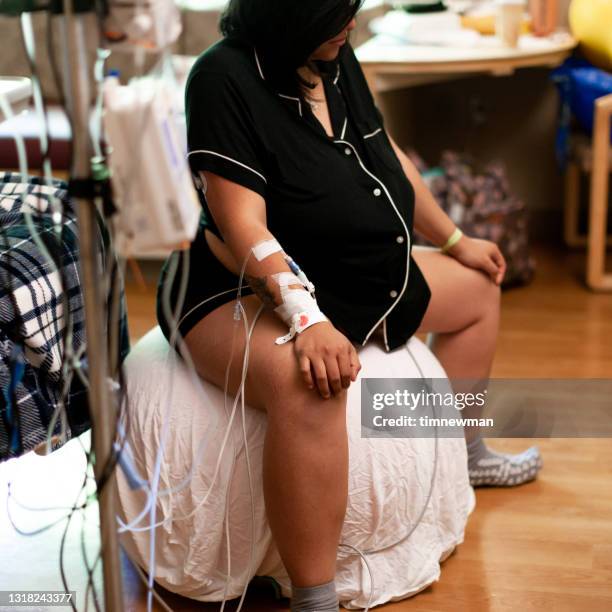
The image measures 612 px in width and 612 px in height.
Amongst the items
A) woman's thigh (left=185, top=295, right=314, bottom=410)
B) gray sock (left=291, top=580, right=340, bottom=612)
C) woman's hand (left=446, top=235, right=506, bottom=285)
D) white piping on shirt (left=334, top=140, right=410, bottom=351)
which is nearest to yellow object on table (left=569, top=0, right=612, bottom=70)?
woman's hand (left=446, top=235, right=506, bottom=285)

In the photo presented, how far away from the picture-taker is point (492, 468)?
6.43 ft

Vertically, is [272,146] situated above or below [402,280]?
above

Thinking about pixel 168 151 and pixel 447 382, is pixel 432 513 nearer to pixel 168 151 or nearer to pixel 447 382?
pixel 447 382

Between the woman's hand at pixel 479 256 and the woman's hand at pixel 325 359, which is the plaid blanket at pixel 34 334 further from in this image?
the woman's hand at pixel 479 256

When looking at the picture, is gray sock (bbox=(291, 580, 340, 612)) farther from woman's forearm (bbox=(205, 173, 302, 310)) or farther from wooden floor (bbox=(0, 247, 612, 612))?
woman's forearm (bbox=(205, 173, 302, 310))

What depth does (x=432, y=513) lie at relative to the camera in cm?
166

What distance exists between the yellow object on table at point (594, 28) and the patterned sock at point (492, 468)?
144 centimetres

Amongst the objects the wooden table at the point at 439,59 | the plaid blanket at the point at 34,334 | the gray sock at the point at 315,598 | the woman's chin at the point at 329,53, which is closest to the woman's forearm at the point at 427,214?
the woman's chin at the point at 329,53

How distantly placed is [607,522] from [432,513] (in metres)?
0.39

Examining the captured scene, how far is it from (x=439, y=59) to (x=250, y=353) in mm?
1487

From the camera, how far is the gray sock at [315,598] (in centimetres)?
148

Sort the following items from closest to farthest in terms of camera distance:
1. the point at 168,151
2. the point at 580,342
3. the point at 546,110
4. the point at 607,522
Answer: the point at 168,151
the point at 607,522
the point at 580,342
the point at 546,110

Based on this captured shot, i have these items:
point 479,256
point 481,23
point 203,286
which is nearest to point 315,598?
point 203,286

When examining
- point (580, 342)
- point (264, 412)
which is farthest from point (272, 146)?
point (580, 342)
